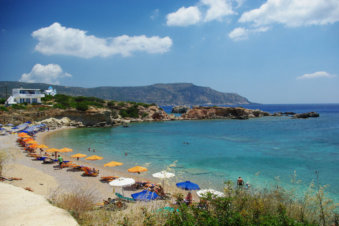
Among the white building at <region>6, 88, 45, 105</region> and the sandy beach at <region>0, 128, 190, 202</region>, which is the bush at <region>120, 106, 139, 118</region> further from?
the sandy beach at <region>0, 128, 190, 202</region>

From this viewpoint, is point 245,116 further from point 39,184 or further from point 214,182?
point 39,184

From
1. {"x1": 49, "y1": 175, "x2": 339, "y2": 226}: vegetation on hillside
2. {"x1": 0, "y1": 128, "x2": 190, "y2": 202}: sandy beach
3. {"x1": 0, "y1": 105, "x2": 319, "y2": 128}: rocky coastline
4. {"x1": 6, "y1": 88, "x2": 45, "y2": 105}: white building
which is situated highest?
{"x1": 6, "y1": 88, "x2": 45, "y2": 105}: white building

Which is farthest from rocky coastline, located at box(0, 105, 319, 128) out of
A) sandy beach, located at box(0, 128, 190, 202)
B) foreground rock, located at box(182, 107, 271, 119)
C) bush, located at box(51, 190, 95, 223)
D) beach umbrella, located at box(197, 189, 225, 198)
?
beach umbrella, located at box(197, 189, 225, 198)

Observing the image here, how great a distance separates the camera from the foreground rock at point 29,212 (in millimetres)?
4906

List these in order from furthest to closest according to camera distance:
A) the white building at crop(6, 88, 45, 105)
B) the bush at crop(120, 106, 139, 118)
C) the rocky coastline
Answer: the bush at crop(120, 106, 139, 118), the white building at crop(6, 88, 45, 105), the rocky coastline

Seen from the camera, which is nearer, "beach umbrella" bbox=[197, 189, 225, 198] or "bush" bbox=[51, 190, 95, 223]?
"beach umbrella" bbox=[197, 189, 225, 198]

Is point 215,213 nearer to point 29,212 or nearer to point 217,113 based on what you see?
point 29,212

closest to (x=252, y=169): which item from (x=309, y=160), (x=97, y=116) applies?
(x=309, y=160)

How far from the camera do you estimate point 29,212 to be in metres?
5.51

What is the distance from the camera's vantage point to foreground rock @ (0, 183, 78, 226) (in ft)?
16.1

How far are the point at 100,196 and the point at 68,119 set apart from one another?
147 feet

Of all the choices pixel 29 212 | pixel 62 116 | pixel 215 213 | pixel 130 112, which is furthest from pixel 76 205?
pixel 130 112

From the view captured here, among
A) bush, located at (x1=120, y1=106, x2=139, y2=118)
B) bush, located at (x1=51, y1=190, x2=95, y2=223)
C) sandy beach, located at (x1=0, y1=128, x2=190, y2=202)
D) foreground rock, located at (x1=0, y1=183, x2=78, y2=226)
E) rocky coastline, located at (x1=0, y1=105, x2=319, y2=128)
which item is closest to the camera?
foreground rock, located at (x1=0, y1=183, x2=78, y2=226)

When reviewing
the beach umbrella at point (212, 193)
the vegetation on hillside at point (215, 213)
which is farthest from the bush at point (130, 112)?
the vegetation on hillside at point (215, 213)
